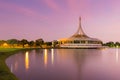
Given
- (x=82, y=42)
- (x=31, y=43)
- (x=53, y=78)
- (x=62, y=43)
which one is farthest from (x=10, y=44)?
(x=53, y=78)

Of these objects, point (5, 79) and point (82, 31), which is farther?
point (82, 31)

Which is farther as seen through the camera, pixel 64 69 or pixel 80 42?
pixel 80 42

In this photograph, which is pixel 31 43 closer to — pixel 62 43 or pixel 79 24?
pixel 62 43

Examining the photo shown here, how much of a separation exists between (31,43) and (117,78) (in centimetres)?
10459

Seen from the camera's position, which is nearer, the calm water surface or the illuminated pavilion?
the calm water surface

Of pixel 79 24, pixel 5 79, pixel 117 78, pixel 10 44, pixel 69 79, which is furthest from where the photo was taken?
pixel 79 24

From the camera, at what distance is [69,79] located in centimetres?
1534

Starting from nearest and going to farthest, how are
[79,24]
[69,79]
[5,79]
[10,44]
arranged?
1. [5,79]
2. [69,79]
3. [10,44]
4. [79,24]

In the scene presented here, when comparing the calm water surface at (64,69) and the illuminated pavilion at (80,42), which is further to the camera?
the illuminated pavilion at (80,42)

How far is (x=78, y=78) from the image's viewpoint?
15.8 meters

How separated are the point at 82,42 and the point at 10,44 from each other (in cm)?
4001

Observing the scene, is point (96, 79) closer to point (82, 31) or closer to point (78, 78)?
point (78, 78)

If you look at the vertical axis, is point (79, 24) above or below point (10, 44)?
above

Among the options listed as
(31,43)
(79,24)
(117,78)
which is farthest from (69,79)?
(79,24)
